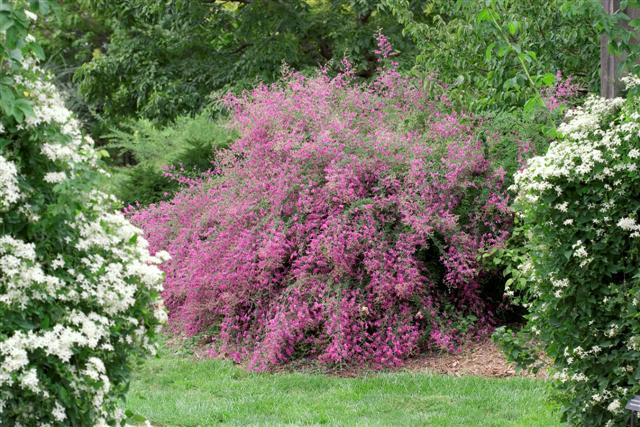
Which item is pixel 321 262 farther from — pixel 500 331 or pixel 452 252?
pixel 500 331

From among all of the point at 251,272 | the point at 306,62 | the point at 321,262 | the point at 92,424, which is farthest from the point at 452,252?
the point at 306,62

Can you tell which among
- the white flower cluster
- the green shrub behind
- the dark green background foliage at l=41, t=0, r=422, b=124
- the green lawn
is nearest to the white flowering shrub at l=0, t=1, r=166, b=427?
the white flower cluster

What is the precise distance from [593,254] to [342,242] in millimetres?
2991

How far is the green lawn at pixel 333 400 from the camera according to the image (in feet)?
18.0

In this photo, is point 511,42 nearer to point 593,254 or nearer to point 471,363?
point 471,363

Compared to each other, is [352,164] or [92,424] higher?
[352,164]

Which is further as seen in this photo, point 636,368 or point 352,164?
point 352,164

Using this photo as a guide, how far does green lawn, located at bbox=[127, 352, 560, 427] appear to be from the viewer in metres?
5.48

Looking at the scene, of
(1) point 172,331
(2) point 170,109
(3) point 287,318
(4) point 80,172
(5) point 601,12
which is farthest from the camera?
(2) point 170,109

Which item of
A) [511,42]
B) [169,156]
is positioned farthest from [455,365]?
[169,156]

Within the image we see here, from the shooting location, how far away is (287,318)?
7109 mm

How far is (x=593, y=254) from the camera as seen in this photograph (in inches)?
170

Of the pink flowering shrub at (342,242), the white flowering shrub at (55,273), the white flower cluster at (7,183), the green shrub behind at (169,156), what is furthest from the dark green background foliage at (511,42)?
the white flower cluster at (7,183)

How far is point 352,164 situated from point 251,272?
1275mm
